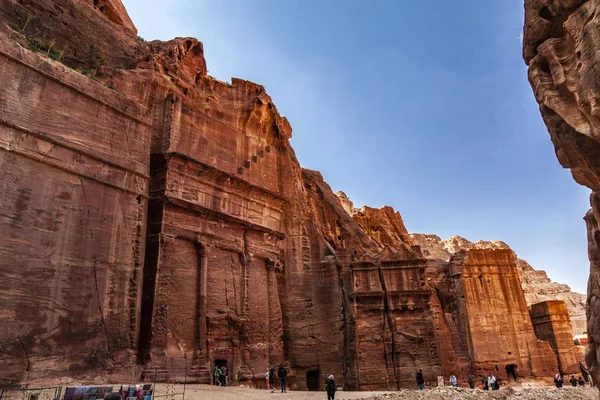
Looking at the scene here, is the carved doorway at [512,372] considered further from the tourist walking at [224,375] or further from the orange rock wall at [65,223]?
the orange rock wall at [65,223]

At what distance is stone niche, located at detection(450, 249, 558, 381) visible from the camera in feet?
86.9

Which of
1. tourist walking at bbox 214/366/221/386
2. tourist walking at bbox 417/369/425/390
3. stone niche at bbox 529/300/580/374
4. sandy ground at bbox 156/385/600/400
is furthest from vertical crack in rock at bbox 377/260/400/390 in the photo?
stone niche at bbox 529/300/580/374

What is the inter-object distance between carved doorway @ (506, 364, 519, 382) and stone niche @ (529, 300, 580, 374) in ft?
11.6

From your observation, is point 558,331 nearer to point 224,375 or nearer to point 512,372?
point 512,372

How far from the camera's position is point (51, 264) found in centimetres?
1155

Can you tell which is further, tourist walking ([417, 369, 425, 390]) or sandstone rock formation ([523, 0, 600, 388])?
tourist walking ([417, 369, 425, 390])

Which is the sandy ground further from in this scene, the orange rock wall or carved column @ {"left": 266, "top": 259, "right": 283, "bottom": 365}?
carved column @ {"left": 266, "top": 259, "right": 283, "bottom": 365}

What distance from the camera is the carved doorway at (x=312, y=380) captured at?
64.8 ft

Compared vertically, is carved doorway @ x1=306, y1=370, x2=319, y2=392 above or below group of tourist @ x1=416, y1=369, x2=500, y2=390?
above

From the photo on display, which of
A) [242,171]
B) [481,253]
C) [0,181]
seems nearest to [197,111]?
[242,171]

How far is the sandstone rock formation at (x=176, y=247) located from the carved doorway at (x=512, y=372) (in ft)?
0.26

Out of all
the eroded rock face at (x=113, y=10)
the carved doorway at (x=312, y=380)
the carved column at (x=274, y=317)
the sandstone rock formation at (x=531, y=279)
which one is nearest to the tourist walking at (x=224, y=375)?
the carved column at (x=274, y=317)

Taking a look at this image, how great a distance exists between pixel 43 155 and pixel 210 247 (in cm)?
683

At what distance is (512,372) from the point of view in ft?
87.3
